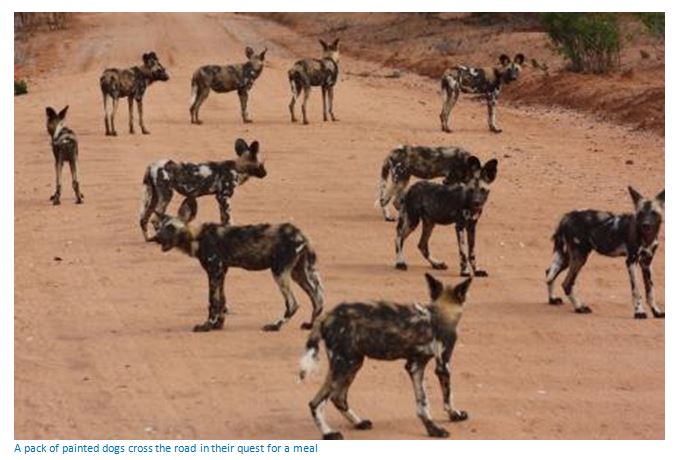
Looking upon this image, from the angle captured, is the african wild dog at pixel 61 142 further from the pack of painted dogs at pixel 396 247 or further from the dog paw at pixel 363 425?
the dog paw at pixel 363 425

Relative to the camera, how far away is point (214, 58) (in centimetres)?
4169

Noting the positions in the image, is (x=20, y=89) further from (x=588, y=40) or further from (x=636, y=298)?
(x=636, y=298)

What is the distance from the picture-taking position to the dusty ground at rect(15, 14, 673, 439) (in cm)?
1011

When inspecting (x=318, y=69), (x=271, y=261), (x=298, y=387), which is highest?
(x=318, y=69)

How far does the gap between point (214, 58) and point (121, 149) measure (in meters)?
17.8

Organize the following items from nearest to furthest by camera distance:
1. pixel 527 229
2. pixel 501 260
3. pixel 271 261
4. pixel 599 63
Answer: pixel 271 261
pixel 501 260
pixel 527 229
pixel 599 63

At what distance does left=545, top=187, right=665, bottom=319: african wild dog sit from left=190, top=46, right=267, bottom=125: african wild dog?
47.2 ft

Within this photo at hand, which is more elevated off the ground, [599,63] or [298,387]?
[599,63]

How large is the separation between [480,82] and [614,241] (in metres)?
14.4

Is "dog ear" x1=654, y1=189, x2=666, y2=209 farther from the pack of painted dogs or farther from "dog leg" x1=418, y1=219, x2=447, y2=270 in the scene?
"dog leg" x1=418, y1=219, x2=447, y2=270

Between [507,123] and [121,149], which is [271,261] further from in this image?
[507,123]

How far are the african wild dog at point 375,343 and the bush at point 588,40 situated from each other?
2504 cm

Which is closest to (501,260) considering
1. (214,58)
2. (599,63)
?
(599,63)

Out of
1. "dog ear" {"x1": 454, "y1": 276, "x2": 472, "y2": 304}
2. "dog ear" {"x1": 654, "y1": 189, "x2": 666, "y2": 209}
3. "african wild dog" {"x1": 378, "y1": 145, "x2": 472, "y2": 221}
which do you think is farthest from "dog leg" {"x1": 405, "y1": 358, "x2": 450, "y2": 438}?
"african wild dog" {"x1": 378, "y1": 145, "x2": 472, "y2": 221}
